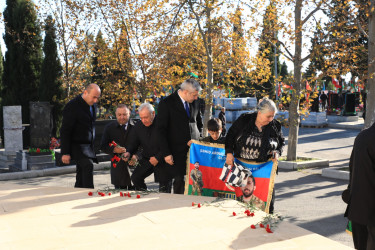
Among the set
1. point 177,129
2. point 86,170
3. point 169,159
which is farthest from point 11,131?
point 169,159

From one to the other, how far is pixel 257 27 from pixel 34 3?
12862 millimetres

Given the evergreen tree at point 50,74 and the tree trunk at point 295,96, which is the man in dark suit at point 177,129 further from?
the evergreen tree at point 50,74

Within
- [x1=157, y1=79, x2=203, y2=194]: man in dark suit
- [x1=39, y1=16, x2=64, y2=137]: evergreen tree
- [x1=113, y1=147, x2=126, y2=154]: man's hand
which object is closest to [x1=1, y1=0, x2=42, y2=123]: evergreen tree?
[x1=39, y1=16, x2=64, y2=137]: evergreen tree

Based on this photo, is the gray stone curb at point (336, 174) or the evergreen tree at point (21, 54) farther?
the evergreen tree at point (21, 54)

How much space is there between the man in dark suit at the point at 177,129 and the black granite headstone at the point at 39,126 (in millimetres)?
8630

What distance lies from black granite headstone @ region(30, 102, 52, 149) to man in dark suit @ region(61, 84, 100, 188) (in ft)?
25.3

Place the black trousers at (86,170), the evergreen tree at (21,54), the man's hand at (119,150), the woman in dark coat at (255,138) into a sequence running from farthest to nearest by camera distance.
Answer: the evergreen tree at (21,54) < the man's hand at (119,150) < the black trousers at (86,170) < the woman in dark coat at (255,138)

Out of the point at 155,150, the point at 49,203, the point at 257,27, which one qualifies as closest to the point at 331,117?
the point at 257,27

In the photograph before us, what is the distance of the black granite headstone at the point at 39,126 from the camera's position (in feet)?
46.4

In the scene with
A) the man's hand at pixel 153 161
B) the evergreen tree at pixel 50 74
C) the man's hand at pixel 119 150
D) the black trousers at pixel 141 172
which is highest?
the evergreen tree at pixel 50 74

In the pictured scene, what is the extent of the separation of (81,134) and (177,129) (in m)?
1.52

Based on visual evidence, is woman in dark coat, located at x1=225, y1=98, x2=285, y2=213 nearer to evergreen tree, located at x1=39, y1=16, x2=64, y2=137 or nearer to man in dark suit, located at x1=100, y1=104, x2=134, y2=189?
man in dark suit, located at x1=100, y1=104, x2=134, y2=189

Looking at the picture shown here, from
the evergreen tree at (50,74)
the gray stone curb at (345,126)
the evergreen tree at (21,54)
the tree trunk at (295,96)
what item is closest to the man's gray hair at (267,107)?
the tree trunk at (295,96)

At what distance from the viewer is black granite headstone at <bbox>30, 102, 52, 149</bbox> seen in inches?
556
